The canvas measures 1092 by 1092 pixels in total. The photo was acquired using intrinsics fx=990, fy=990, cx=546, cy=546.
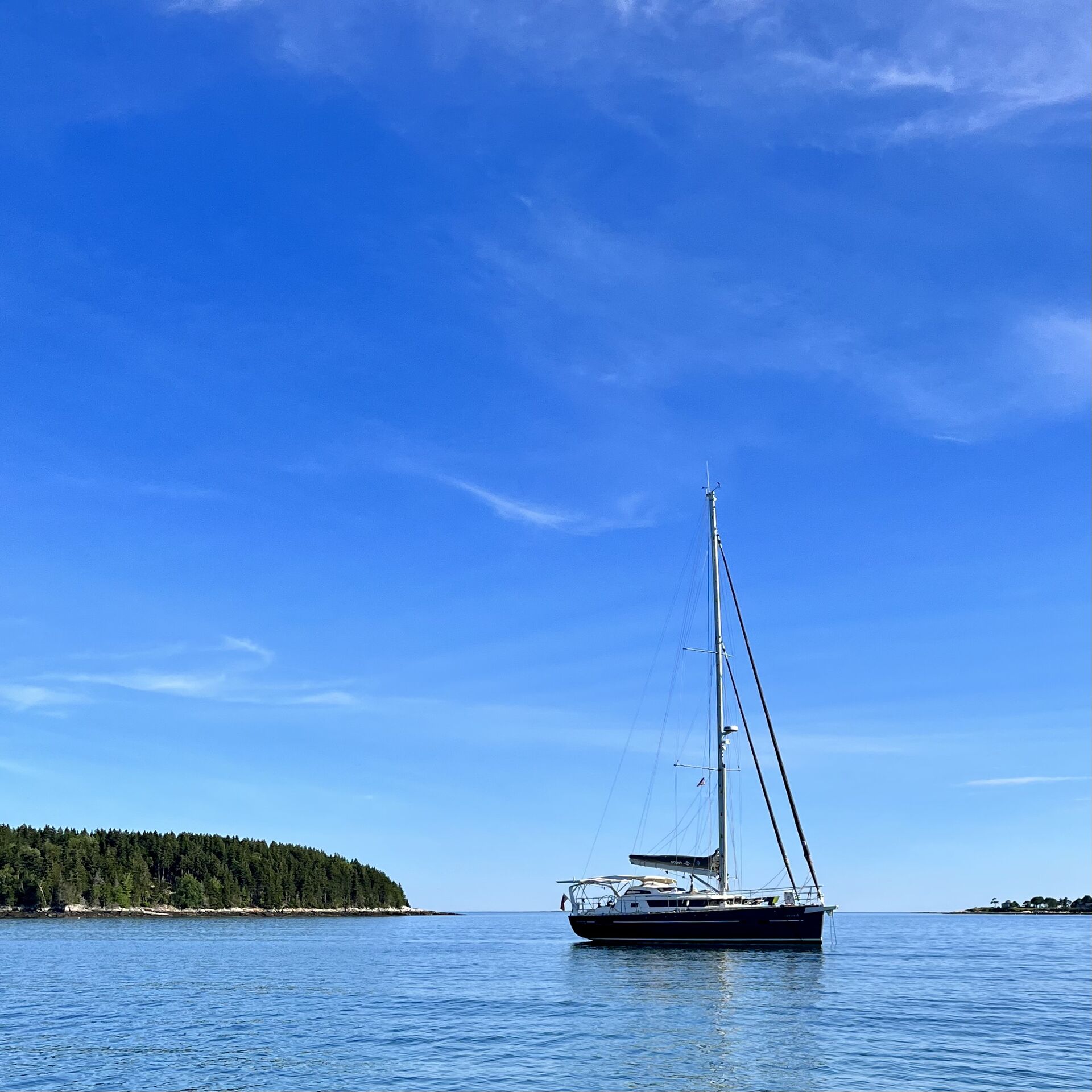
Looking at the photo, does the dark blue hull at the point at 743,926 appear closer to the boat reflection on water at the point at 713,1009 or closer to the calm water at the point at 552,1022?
the boat reflection on water at the point at 713,1009

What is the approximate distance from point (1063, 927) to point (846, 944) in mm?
100845

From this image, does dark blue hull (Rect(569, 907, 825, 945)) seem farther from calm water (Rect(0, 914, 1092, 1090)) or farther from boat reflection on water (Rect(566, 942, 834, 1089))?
calm water (Rect(0, 914, 1092, 1090))

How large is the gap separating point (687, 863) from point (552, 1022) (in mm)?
37212

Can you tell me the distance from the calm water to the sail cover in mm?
5684

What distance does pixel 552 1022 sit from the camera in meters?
40.5

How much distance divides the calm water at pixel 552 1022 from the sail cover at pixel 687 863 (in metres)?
5.68

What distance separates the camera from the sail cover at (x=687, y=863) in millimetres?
75250

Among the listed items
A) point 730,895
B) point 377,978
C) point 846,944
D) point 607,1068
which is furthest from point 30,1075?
point 846,944

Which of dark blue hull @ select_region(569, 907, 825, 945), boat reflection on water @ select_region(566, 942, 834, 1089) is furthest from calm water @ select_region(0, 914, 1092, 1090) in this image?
dark blue hull @ select_region(569, 907, 825, 945)

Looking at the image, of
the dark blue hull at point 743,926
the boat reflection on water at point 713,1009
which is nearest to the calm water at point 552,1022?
the boat reflection on water at point 713,1009

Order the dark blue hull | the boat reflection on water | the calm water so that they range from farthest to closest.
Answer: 1. the dark blue hull
2. the boat reflection on water
3. the calm water

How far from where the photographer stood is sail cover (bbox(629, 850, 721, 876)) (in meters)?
75.2

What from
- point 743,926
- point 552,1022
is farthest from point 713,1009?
point 743,926

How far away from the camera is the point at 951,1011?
4525cm
